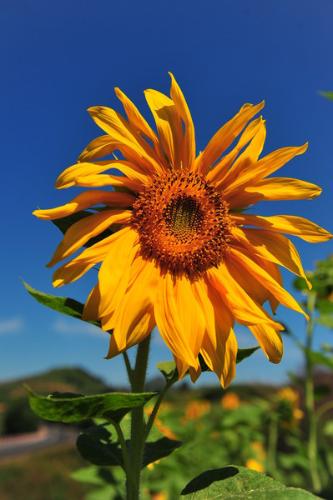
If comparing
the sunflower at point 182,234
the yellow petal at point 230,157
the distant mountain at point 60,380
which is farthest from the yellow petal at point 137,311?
the distant mountain at point 60,380

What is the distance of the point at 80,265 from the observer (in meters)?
1.52

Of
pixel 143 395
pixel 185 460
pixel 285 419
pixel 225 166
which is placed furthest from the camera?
pixel 285 419

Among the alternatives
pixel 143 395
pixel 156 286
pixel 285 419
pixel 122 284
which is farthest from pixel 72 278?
pixel 285 419

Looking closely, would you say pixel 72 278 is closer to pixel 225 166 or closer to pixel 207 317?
pixel 207 317

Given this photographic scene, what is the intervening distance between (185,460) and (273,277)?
4783mm

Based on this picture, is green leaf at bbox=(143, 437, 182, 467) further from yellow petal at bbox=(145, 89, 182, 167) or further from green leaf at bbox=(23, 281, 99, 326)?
yellow petal at bbox=(145, 89, 182, 167)

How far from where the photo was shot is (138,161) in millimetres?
1708

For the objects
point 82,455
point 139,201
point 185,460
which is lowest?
point 185,460

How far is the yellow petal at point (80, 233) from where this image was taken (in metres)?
1.52

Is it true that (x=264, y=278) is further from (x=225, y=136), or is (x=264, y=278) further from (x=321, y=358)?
(x=321, y=358)

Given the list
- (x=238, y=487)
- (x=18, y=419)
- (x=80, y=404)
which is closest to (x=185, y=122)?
(x=80, y=404)

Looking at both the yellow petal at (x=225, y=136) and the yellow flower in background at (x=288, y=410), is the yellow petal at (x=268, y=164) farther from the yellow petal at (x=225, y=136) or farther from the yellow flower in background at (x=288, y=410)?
the yellow flower in background at (x=288, y=410)

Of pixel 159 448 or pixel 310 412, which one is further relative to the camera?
pixel 310 412

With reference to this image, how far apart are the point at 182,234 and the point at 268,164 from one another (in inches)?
14.9
